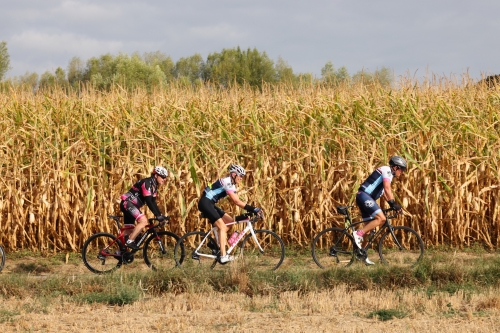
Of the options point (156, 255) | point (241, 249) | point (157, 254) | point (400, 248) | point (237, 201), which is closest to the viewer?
point (237, 201)

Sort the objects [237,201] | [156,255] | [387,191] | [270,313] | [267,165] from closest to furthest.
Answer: [270,313] < [237,201] < [387,191] < [156,255] < [267,165]

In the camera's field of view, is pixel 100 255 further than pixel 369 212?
Yes

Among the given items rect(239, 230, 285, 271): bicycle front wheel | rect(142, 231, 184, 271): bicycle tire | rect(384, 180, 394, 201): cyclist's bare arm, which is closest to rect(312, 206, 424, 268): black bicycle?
rect(384, 180, 394, 201): cyclist's bare arm

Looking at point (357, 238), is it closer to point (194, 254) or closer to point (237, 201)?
point (237, 201)

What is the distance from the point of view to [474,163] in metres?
15.8

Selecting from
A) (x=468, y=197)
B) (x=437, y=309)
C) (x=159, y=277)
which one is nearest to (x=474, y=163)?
(x=468, y=197)

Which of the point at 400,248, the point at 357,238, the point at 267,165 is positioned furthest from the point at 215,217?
the point at 400,248

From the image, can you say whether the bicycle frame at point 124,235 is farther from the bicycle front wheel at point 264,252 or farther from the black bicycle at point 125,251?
the bicycle front wheel at point 264,252

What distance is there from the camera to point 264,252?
1406 centimetres

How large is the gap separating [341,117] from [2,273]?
7926 mm

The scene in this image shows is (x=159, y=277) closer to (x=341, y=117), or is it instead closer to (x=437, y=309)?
(x=437, y=309)

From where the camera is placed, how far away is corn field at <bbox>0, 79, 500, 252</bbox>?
50.2ft

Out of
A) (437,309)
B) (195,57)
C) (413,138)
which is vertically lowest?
(437,309)

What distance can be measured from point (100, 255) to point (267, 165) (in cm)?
407
